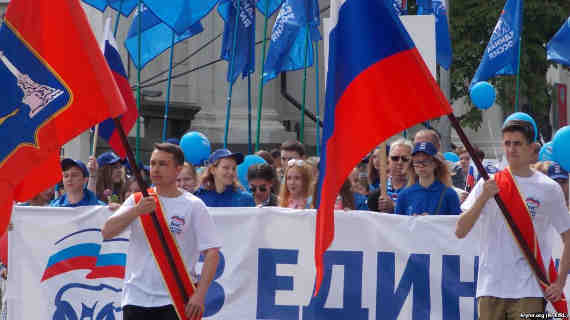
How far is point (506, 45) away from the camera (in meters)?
12.7

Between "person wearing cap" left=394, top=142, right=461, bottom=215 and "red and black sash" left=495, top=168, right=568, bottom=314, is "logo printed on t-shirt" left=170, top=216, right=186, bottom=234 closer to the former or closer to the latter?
"red and black sash" left=495, top=168, right=568, bottom=314

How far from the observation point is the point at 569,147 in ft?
28.0

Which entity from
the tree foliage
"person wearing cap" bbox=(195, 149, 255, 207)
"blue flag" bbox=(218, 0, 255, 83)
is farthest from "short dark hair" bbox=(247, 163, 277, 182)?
the tree foliage

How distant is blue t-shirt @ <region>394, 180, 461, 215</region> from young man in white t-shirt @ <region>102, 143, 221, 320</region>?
2262 millimetres

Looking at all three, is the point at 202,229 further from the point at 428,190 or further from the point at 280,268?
the point at 428,190

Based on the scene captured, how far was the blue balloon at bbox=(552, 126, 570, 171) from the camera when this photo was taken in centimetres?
859

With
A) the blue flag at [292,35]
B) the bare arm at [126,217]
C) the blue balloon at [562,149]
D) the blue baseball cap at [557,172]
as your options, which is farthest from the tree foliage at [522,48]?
the bare arm at [126,217]

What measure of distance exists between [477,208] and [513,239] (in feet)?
1.02

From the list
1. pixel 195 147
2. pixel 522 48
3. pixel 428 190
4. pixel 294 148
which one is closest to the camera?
pixel 428 190

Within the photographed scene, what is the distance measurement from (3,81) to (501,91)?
18.7m

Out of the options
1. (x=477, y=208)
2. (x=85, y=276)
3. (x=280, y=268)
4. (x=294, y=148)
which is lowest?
(x=85, y=276)

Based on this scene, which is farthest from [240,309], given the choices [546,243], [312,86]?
[312,86]

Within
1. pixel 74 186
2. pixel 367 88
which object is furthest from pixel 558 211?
pixel 74 186

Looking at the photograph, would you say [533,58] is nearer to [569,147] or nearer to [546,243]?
[569,147]
